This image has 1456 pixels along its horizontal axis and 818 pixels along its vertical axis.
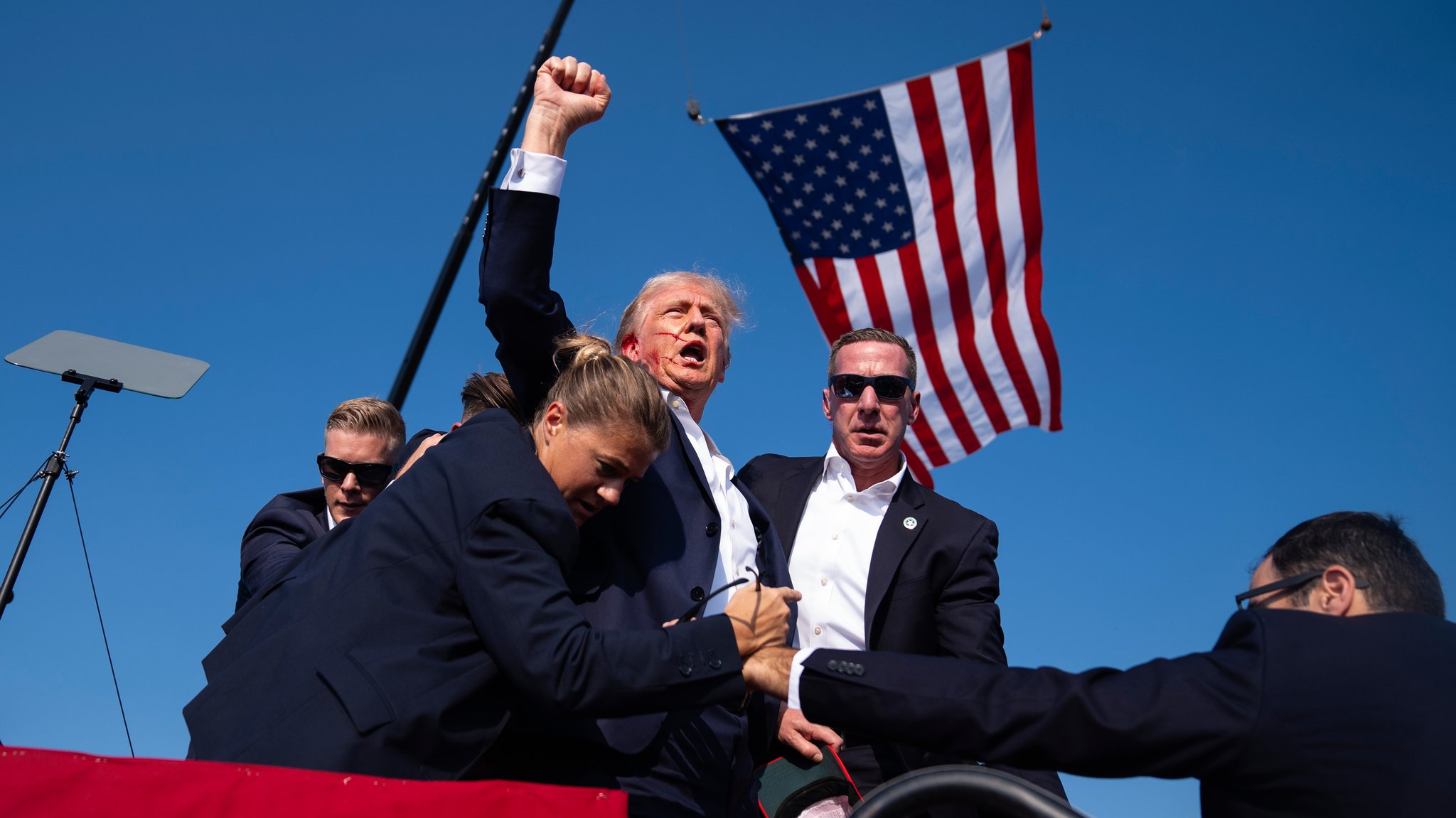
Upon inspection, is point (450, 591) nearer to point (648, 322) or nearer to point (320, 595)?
point (320, 595)

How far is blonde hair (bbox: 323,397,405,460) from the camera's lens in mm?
5430

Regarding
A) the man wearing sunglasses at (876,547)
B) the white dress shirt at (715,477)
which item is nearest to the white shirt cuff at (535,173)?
the white dress shirt at (715,477)

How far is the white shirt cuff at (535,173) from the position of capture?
10.5ft

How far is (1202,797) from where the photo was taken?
7.75 feet

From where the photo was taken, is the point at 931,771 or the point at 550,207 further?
the point at 550,207

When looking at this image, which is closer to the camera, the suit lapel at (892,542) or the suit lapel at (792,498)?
the suit lapel at (892,542)

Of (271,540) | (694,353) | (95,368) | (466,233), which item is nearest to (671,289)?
(694,353)

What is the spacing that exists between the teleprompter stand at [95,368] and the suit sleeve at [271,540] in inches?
63.9

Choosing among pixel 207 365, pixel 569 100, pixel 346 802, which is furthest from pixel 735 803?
pixel 207 365

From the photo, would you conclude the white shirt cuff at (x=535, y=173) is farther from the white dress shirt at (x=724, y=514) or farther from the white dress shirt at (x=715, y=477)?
the white dress shirt at (x=724, y=514)

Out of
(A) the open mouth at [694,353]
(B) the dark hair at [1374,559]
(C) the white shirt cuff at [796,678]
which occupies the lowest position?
(C) the white shirt cuff at [796,678]

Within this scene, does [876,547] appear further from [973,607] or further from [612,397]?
[612,397]

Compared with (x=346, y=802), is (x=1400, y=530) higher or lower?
higher

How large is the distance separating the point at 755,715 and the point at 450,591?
4.20ft
